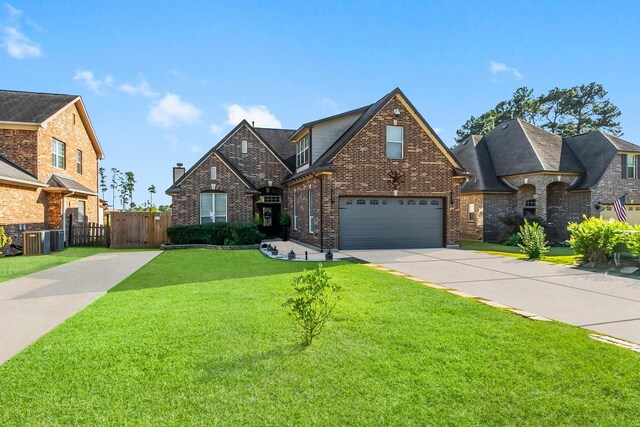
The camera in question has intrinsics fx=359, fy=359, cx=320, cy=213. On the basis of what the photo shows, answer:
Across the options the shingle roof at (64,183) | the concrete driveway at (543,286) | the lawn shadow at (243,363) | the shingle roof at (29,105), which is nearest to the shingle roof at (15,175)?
the shingle roof at (64,183)

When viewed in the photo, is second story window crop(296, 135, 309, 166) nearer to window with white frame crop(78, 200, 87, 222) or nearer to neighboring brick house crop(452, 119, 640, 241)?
neighboring brick house crop(452, 119, 640, 241)

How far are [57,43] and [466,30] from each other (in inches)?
645

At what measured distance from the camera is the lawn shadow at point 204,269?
28.8ft

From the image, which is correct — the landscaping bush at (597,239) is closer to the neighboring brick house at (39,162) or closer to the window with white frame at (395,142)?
the window with white frame at (395,142)

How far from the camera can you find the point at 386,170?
16.0m

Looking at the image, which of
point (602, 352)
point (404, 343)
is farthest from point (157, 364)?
point (602, 352)

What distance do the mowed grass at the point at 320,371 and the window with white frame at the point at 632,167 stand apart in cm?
2318

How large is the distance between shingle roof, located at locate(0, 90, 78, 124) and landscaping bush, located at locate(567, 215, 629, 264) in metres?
23.1

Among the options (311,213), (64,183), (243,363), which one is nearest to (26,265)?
(64,183)

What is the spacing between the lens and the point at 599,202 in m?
21.3

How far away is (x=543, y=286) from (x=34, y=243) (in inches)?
723

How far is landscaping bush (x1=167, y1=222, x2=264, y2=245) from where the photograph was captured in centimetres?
1766

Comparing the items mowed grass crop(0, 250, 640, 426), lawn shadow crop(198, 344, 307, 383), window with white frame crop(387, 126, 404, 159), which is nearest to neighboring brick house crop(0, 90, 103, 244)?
mowed grass crop(0, 250, 640, 426)

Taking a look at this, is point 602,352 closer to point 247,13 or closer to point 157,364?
point 157,364
